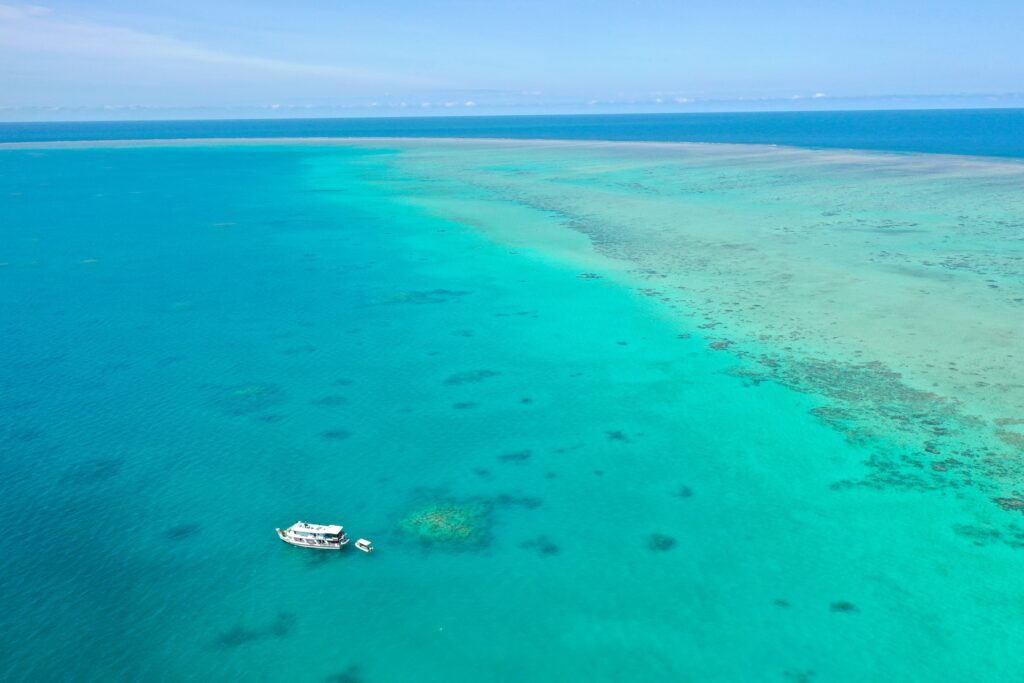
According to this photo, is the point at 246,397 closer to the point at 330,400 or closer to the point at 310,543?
the point at 330,400

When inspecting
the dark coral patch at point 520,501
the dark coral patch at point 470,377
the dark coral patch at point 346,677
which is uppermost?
the dark coral patch at point 470,377

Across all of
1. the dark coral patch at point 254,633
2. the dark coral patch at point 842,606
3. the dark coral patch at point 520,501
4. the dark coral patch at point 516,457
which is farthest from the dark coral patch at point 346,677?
the dark coral patch at point 842,606

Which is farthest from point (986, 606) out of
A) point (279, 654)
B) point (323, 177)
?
point (323, 177)

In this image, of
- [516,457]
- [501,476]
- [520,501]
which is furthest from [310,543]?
[516,457]

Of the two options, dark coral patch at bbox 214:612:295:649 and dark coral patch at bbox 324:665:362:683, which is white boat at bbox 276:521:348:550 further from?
dark coral patch at bbox 324:665:362:683

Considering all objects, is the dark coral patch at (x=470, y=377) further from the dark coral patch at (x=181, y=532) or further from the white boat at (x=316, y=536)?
the dark coral patch at (x=181, y=532)

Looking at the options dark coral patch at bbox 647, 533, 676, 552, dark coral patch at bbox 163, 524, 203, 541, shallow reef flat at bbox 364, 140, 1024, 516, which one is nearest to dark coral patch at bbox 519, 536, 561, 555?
dark coral patch at bbox 647, 533, 676, 552

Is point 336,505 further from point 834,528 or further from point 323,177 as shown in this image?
point 323,177
